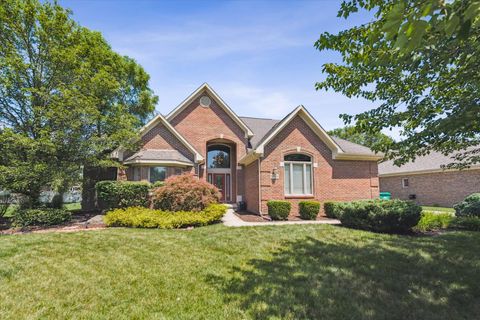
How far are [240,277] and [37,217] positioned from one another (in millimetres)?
10739

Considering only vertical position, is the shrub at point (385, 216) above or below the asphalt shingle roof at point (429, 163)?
below

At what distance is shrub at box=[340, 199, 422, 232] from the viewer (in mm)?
9188

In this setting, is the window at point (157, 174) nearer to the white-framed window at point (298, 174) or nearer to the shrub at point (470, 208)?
the white-framed window at point (298, 174)

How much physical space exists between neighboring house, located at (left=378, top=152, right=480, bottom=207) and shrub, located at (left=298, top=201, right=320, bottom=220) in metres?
11.8

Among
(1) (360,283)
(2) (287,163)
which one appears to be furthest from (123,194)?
(1) (360,283)

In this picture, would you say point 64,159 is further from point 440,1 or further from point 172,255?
point 440,1

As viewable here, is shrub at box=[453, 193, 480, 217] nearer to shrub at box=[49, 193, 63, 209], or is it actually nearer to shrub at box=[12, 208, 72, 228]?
shrub at box=[12, 208, 72, 228]

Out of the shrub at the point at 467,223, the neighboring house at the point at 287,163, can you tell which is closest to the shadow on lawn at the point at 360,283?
the shrub at the point at 467,223

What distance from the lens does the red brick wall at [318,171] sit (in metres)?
13.9

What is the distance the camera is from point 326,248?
7.29 meters

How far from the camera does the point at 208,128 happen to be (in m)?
18.6

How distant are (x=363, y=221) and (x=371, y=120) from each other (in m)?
5.43

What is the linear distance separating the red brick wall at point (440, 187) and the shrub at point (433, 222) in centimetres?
1174

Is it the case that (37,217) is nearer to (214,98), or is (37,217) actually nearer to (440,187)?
(214,98)
